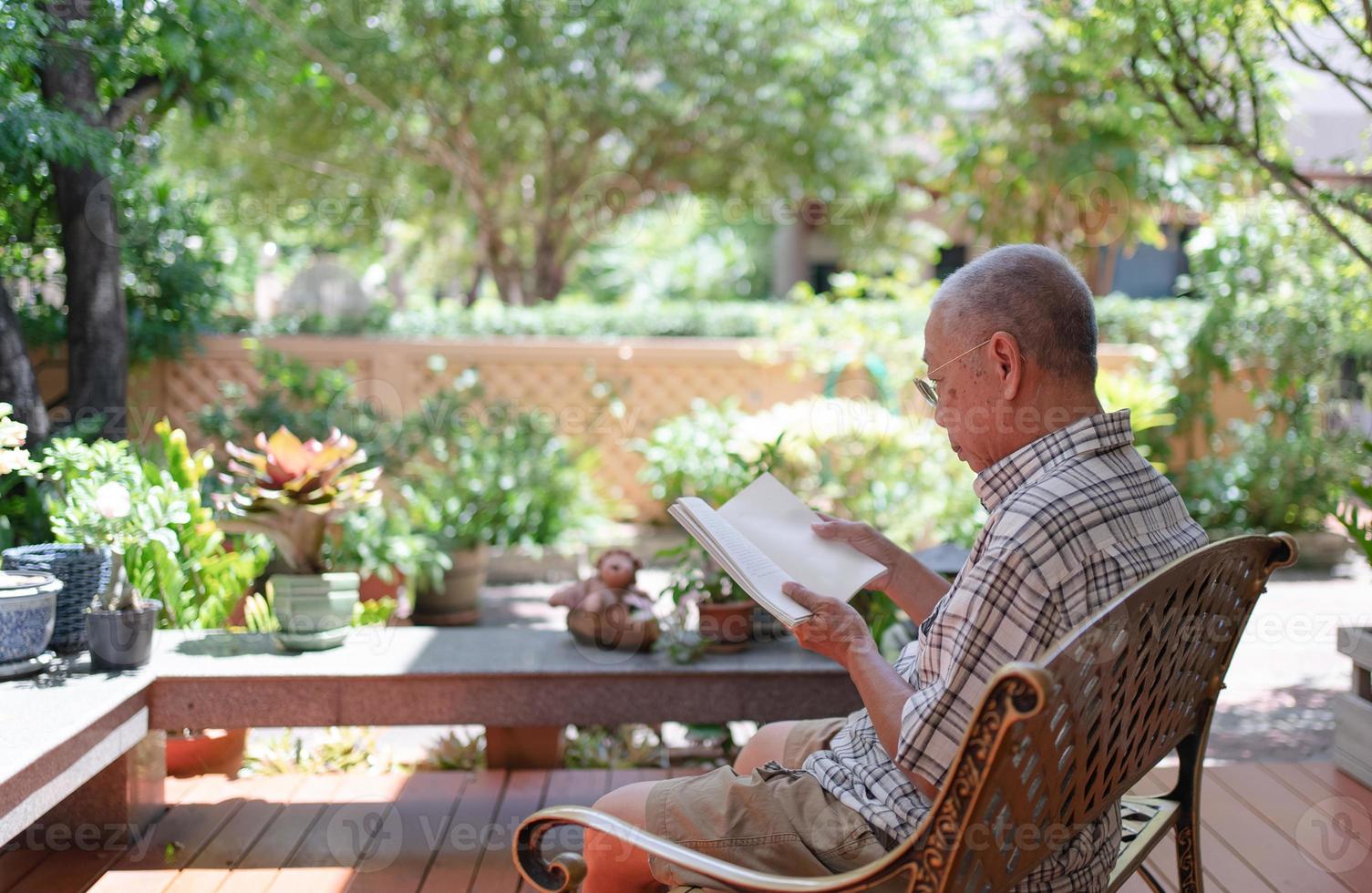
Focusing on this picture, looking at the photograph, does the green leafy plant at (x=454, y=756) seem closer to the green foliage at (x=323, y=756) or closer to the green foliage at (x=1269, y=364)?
the green foliage at (x=323, y=756)

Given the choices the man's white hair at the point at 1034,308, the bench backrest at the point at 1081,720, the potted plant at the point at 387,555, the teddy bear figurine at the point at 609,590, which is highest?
the man's white hair at the point at 1034,308

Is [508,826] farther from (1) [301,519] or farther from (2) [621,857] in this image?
(2) [621,857]

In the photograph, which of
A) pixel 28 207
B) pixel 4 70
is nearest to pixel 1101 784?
pixel 4 70

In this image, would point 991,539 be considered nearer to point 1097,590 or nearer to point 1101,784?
point 1097,590

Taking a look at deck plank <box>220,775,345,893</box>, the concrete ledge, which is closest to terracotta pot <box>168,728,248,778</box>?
deck plank <box>220,775,345,893</box>

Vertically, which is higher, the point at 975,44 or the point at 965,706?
the point at 975,44

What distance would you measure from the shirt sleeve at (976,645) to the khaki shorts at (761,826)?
187 mm

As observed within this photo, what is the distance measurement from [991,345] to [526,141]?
9385 millimetres

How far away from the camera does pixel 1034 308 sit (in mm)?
1550

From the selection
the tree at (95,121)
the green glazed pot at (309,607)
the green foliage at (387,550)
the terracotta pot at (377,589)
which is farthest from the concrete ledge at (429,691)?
the terracotta pot at (377,589)

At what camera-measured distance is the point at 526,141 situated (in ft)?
34.0

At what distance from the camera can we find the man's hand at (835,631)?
5.34 feet

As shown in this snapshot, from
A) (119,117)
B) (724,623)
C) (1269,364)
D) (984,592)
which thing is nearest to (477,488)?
(119,117)

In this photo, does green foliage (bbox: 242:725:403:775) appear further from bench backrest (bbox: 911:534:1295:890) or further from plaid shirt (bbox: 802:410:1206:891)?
bench backrest (bbox: 911:534:1295:890)
